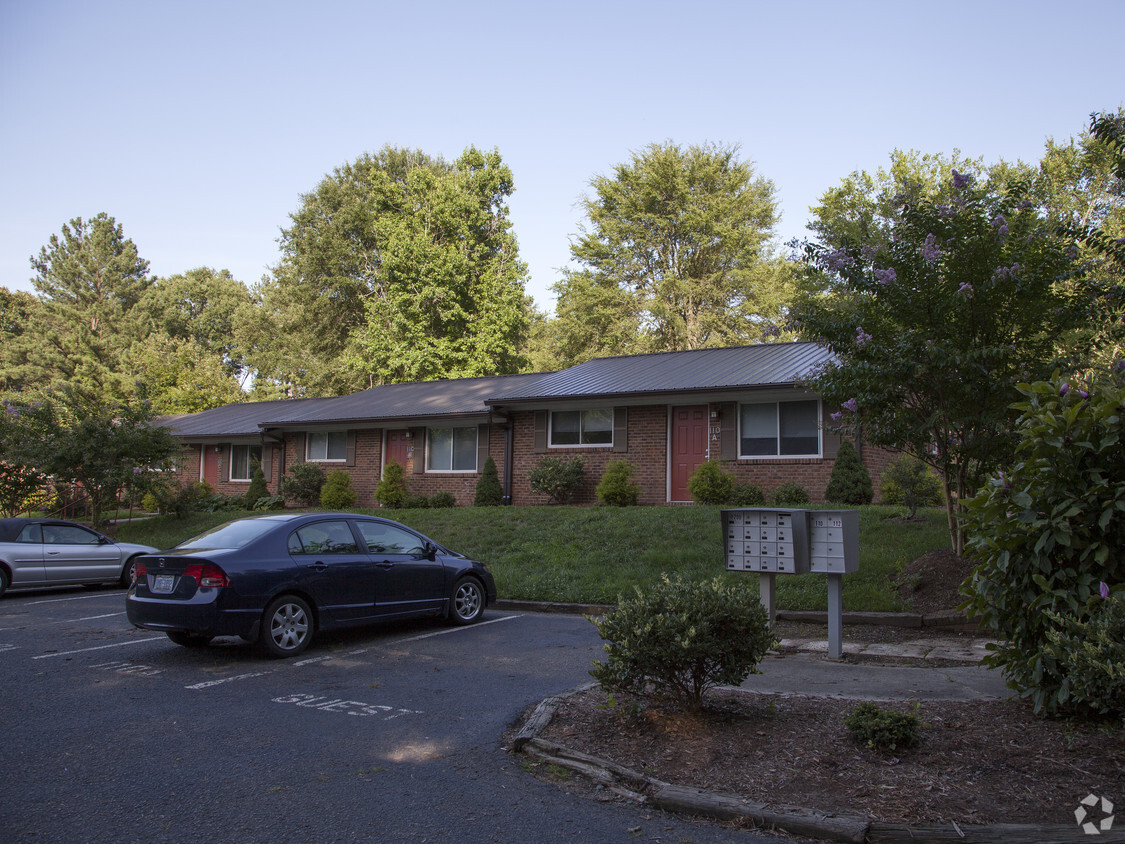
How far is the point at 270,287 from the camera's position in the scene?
2082 inches

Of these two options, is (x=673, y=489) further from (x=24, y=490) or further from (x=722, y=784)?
(x=24, y=490)

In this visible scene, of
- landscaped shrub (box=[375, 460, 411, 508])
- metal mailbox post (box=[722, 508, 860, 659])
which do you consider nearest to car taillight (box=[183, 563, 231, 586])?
metal mailbox post (box=[722, 508, 860, 659])

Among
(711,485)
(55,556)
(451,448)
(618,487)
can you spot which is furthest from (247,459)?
(711,485)

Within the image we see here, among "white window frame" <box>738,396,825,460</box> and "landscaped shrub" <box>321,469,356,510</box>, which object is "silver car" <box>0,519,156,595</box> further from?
"white window frame" <box>738,396,825,460</box>

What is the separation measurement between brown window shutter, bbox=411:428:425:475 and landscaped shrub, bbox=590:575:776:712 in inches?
762

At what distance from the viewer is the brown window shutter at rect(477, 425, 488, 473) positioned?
22516 mm

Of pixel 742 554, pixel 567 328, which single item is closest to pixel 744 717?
pixel 742 554

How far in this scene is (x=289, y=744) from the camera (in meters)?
5.02

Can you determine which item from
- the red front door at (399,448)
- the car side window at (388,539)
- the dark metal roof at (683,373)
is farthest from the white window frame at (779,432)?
the car side window at (388,539)

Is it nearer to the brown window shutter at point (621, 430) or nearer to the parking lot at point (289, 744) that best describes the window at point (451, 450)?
the brown window shutter at point (621, 430)

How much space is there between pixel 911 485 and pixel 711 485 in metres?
4.63

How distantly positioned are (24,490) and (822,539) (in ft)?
73.4

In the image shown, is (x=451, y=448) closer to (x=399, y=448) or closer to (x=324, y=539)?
(x=399, y=448)

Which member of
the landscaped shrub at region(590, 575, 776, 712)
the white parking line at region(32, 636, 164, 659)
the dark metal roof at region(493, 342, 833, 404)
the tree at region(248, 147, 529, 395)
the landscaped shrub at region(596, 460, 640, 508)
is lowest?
the white parking line at region(32, 636, 164, 659)
